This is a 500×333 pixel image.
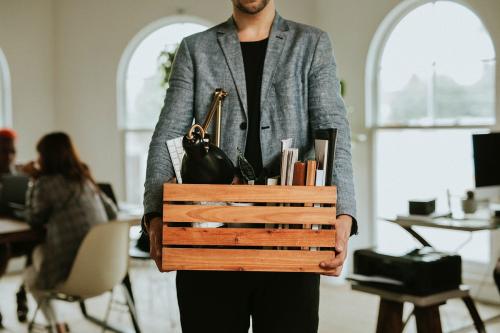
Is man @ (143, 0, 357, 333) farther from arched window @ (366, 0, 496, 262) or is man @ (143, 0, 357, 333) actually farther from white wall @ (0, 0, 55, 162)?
white wall @ (0, 0, 55, 162)

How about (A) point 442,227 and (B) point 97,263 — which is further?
(A) point 442,227

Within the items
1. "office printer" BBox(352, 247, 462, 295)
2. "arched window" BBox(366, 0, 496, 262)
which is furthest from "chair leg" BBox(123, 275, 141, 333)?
"arched window" BBox(366, 0, 496, 262)

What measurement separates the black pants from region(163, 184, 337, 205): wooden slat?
233mm

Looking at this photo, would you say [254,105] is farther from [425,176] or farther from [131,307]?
[425,176]

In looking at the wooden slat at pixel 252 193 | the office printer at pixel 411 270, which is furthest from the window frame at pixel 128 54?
the wooden slat at pixel 252 193

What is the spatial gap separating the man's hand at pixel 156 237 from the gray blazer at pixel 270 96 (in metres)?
0.08

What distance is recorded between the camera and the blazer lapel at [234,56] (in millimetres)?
1530

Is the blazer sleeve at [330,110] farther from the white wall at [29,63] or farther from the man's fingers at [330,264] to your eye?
the white wall at [29,63]

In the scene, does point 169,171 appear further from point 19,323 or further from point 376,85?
point 376,85

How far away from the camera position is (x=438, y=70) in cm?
526

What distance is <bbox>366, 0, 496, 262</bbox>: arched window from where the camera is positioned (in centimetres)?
503

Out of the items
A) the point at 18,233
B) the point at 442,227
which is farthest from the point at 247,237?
the point at 18,233

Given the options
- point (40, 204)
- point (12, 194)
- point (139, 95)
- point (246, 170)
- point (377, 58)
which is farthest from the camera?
point (139, 95)

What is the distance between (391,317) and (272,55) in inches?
72.9
